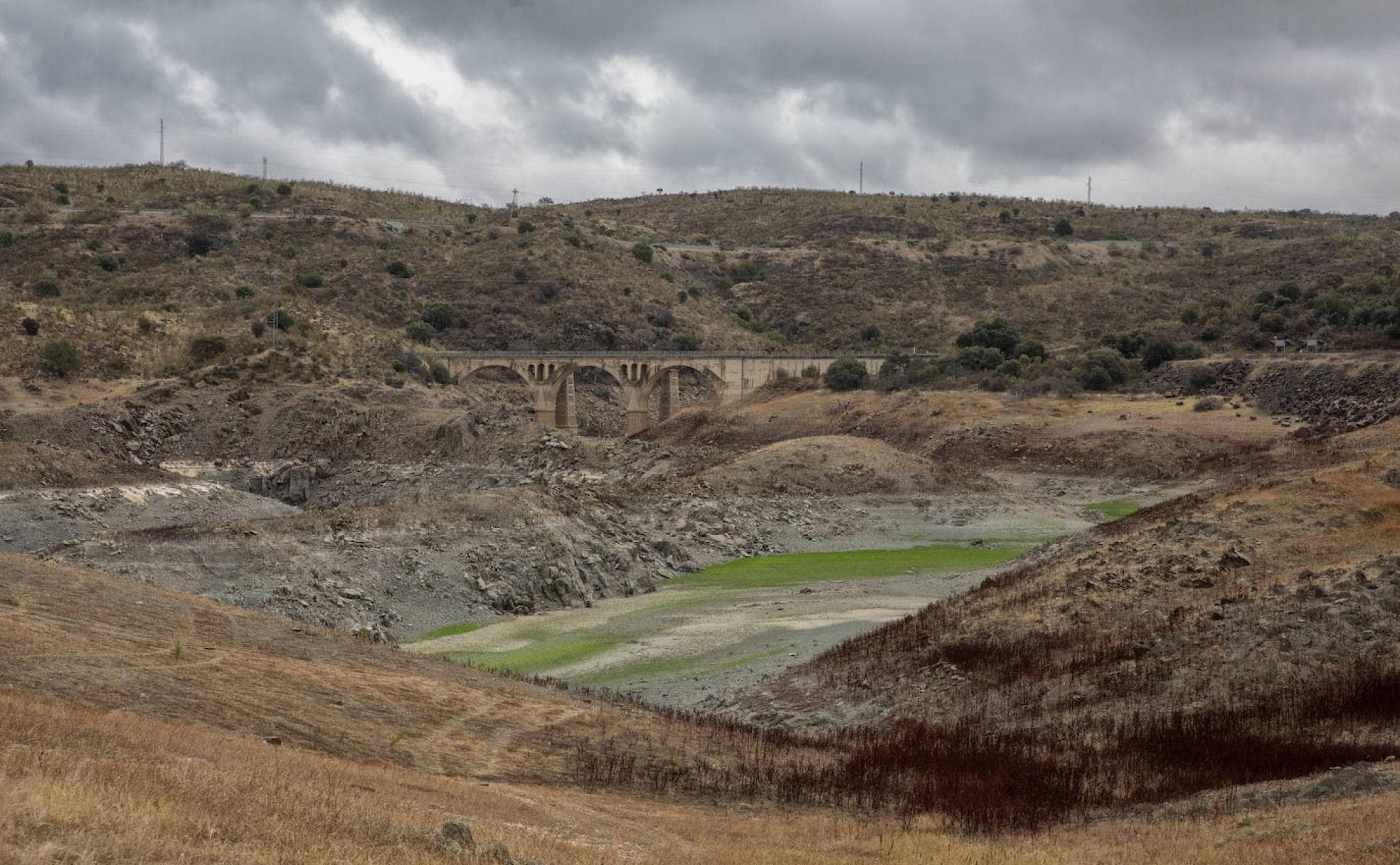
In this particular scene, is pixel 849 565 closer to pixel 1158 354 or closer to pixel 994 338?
pixel 1158 354

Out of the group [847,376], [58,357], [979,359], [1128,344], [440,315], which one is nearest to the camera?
[58,357]

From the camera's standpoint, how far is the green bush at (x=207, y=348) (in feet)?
299

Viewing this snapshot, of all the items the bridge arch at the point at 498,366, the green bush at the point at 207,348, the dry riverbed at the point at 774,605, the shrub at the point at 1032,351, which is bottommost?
the dry riverbed at the point at 774,605

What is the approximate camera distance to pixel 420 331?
117m

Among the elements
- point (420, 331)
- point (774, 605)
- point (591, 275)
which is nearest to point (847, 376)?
point (420, 331)

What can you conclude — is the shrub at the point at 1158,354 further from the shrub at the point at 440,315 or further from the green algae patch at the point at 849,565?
the shrub at the point at 440,315

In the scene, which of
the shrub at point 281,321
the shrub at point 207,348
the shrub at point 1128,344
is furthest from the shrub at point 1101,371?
the shrub at point 207,348

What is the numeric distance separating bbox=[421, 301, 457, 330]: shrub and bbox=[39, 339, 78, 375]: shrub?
42.8 meters

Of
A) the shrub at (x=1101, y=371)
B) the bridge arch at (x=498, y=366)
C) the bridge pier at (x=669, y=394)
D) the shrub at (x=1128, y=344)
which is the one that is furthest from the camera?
the bridge pier at (x=669, y=394)

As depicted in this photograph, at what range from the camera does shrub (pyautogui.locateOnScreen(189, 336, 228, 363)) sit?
91.1 meters

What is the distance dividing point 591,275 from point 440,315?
2223 centimetres

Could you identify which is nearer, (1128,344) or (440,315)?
(1128,344)

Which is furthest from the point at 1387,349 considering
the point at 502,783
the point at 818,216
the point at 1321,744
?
the point at 818,216

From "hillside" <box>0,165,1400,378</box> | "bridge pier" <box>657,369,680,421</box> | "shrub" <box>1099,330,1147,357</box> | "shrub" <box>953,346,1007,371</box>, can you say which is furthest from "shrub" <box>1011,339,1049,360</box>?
"bridge pier" <box>657,369,680,421</box>
